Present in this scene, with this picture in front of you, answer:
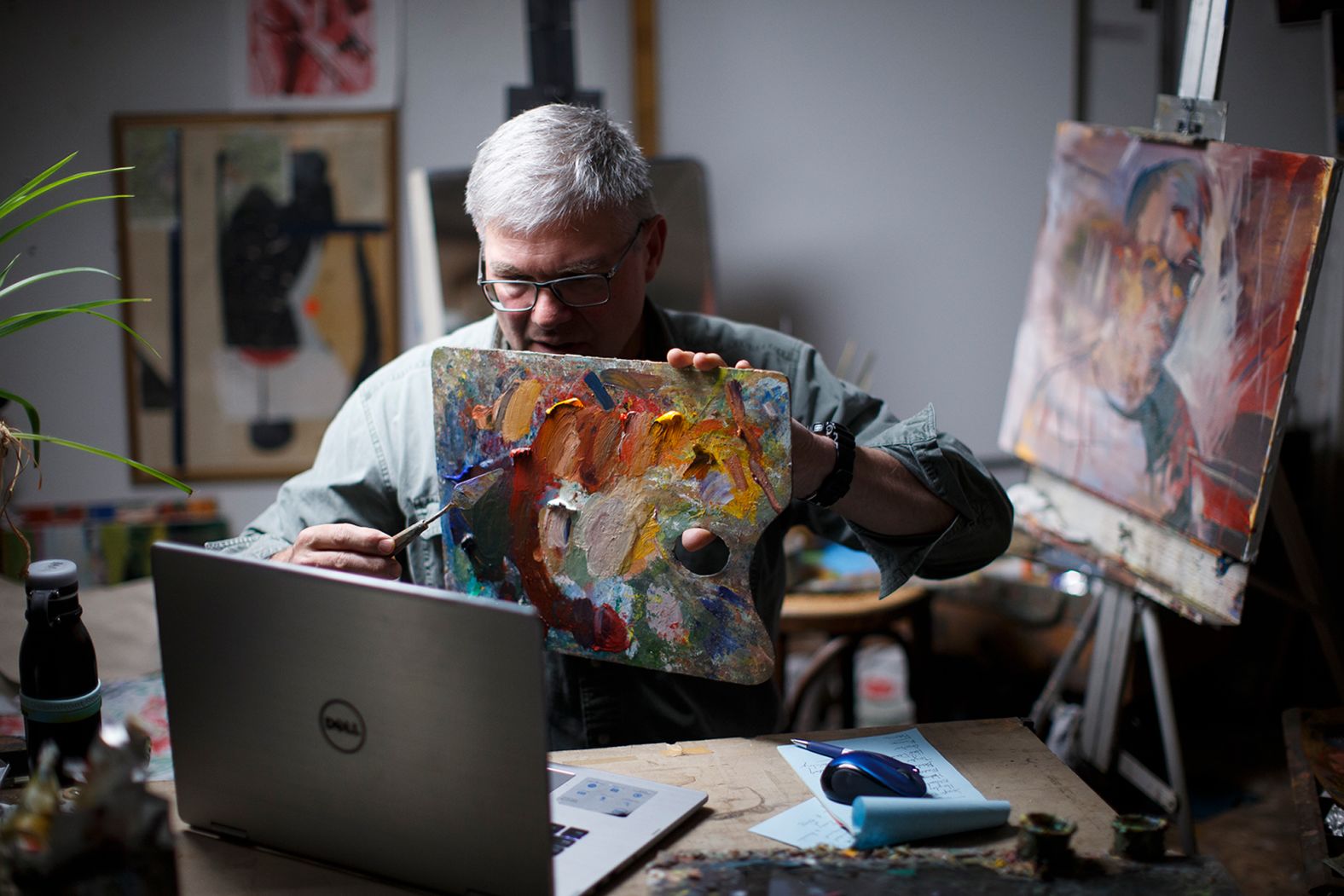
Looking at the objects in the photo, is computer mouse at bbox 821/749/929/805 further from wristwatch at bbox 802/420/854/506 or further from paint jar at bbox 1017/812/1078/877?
wristwatch at bbox 802/420/854/506

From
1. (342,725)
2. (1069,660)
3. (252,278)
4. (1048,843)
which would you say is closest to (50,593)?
(342,725)

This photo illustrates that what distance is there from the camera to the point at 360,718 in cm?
85

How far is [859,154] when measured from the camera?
3049 millimetres

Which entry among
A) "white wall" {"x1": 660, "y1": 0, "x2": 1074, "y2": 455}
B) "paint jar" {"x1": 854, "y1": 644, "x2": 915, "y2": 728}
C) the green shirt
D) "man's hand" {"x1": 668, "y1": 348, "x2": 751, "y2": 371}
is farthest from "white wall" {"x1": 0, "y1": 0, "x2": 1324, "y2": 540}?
"man's hand" {"x1": 668, "y1": 348, "x2": 751, "y2": 371}

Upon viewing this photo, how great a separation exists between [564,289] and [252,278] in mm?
1919

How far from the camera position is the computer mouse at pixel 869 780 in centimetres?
102

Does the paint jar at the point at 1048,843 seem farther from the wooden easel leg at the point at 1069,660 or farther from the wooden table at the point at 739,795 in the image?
the wooden easel leg at the point at 1069,660

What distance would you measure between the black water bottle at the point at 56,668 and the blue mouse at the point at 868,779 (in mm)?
686

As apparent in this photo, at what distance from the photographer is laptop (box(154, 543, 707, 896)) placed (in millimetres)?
794

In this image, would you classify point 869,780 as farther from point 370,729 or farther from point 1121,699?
point 1121,699

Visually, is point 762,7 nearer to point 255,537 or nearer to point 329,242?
point 329,242

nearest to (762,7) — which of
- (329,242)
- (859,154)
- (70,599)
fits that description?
(859,154)

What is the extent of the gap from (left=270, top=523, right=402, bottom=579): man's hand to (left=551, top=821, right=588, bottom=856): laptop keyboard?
1.04 ft

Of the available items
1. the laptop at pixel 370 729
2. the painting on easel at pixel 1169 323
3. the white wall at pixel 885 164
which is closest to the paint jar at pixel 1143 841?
the laptop at pixel 370 729
